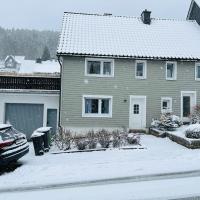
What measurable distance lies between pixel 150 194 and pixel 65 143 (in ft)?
29.4

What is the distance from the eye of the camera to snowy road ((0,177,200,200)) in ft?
29.2

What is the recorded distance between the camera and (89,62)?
77.8 ft

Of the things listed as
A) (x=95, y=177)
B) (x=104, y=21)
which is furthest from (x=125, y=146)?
(x=104, y=21)

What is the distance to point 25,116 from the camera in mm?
24656

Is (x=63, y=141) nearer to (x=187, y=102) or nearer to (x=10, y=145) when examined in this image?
(x=10, y=145)

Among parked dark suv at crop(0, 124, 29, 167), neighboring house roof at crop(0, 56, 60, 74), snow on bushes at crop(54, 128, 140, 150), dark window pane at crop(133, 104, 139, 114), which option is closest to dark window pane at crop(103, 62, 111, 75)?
dark window pane at crop(133, 104, 139, 114)

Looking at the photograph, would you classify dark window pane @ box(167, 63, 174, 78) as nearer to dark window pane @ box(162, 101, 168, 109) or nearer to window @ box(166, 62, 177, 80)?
window @ box(166, 62, 177, 80)

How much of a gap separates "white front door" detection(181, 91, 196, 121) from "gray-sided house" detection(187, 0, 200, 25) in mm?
8280

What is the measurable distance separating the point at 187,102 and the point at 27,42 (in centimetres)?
12113

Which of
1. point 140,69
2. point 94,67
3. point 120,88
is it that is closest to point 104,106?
point 120,88

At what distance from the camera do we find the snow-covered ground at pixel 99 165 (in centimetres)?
1147

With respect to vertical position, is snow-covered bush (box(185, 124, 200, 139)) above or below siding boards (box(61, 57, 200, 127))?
below

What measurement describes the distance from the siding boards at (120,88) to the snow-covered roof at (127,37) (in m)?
0.74

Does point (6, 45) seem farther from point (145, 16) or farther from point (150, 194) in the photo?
point (150, 194)
